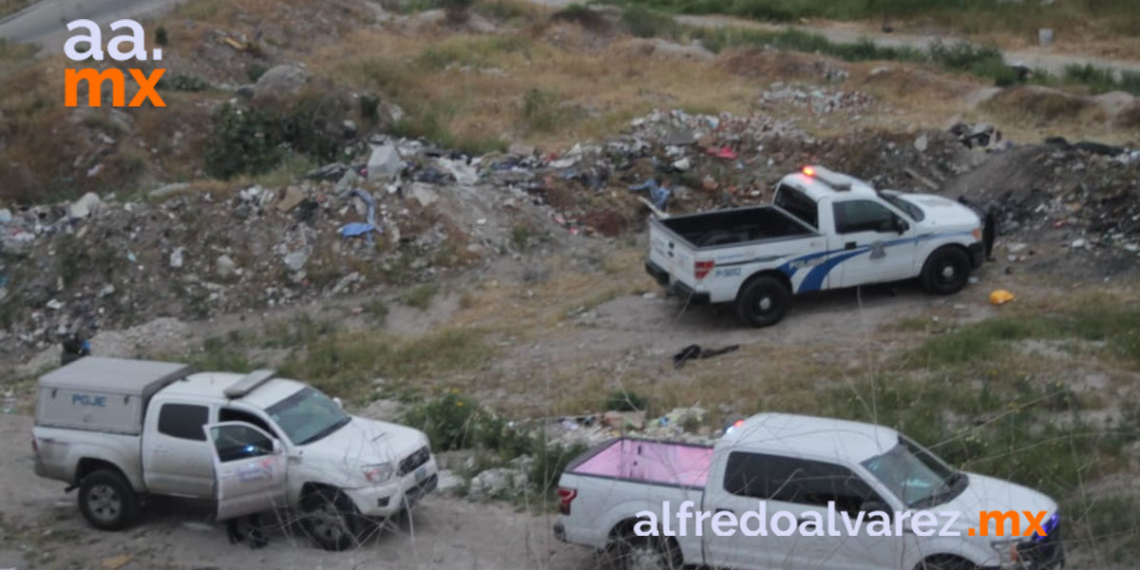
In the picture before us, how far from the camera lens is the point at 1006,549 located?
334 inches

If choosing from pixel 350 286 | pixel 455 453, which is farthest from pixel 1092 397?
pixel 350 286

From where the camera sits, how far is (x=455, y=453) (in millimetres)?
13992

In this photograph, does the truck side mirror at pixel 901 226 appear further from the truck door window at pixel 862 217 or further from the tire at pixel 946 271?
the tire at pixel 946 271

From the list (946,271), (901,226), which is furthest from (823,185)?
(946,271)

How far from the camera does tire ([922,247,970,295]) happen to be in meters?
17.5

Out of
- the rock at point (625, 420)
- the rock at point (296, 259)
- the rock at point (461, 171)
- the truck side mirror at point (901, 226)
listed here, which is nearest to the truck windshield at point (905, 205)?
the truck side mirror at point (901, 226)

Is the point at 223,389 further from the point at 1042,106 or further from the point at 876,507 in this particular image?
the point at 1042,106

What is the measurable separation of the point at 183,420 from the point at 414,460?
217 centimetres

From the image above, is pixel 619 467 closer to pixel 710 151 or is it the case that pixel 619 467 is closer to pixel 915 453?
pixel 915 453

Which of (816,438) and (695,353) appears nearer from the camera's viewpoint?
(816,438)

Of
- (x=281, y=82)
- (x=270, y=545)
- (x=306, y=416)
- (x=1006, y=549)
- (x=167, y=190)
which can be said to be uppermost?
(x=281, y=82)

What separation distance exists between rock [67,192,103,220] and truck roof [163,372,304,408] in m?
10.2

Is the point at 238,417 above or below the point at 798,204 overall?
below

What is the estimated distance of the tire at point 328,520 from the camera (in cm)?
1103
